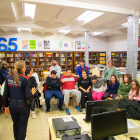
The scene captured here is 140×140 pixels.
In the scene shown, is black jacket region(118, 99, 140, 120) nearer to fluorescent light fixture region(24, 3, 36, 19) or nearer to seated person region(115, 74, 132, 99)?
seated person region(115, 74, 132, 99)

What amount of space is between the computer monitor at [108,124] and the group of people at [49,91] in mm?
1150

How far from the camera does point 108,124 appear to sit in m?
1.74

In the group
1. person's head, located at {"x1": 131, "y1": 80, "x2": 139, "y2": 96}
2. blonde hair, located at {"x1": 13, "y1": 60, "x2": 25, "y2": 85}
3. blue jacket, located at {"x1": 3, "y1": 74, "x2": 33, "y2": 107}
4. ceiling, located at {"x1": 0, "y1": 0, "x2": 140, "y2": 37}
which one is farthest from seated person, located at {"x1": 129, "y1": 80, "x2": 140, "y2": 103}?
blonde hair, located at {"x1": 13, "y1": 60, "x2": 25, "y2": 85}

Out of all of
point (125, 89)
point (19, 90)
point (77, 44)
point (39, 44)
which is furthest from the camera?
point (77, 44)

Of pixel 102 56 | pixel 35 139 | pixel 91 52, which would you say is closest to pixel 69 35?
pixel 91 52

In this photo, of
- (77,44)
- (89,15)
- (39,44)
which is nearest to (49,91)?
(89,15)

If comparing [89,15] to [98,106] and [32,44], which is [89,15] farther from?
[98,106]

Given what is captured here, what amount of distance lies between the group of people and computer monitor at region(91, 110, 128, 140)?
1150 millimetres

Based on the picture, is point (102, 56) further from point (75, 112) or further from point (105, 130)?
point (105, 130)

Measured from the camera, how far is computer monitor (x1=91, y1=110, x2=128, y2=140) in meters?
1.67

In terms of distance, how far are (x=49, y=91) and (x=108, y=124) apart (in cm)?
313

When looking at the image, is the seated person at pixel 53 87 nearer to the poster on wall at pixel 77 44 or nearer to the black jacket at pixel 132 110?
the black jacket at pixel 132 110

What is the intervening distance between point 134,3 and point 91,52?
6.94 meters

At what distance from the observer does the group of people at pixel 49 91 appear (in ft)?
7.66
